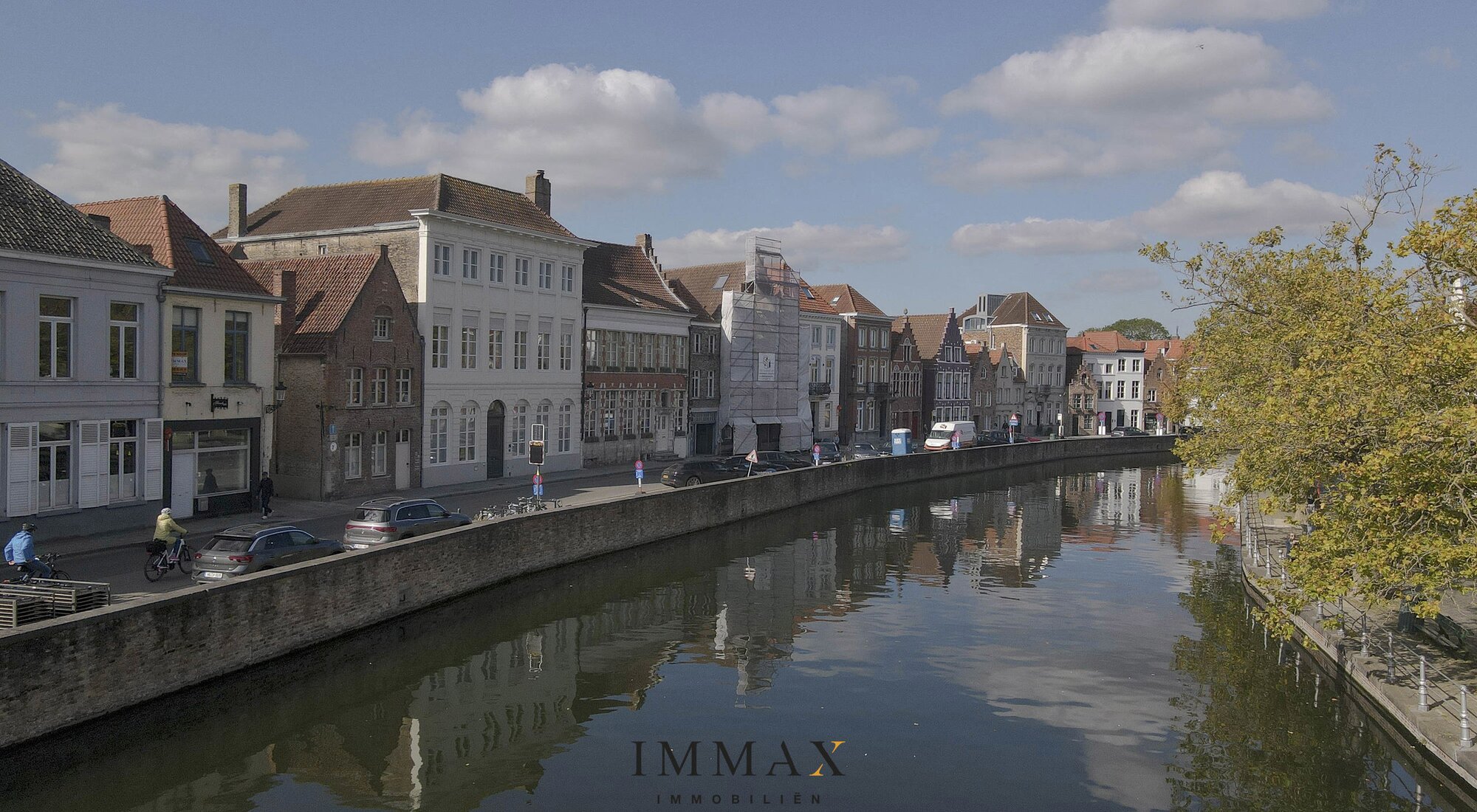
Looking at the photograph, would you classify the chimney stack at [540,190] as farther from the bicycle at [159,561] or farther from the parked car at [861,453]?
the bicycle at [159,561]

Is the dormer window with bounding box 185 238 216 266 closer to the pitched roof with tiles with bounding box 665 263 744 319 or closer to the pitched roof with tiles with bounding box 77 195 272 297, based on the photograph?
the pitched roof with tiles with bounding box 77 195 272 297

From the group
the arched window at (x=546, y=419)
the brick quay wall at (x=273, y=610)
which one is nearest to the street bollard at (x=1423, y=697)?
the brick quay wall at (x=273, y=610)

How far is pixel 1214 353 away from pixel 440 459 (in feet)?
98.3

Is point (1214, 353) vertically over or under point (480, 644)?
over

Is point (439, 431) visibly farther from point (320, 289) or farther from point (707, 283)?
point (707, 283)

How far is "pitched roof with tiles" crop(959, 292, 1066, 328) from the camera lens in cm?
10244

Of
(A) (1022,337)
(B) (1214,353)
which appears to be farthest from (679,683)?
(A) (1022,337)

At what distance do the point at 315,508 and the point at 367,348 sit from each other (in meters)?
6.35

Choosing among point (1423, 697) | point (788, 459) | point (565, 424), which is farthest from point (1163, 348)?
point (1423, 697)

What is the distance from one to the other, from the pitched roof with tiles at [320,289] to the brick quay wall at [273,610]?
12061mm

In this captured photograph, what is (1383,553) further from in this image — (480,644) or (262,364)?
(262,364)

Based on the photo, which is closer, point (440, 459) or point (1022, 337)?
point (440, 459)

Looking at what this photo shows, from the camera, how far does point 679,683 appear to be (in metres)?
21.0

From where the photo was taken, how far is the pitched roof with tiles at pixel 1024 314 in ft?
336
